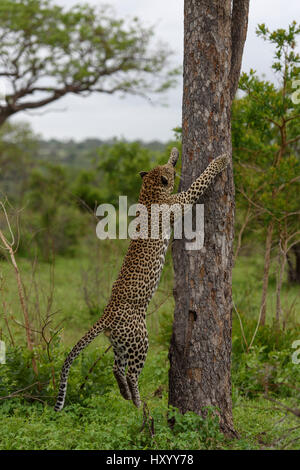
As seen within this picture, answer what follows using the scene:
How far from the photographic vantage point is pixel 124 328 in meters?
4.73

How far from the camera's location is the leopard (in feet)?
15.4

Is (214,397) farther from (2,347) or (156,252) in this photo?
(2,347)

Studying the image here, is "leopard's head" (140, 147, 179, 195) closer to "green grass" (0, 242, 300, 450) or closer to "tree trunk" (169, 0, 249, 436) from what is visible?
"tree trunk" (169, 0, 249, 436)

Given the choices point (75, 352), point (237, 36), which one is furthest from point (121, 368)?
point (237, 36)

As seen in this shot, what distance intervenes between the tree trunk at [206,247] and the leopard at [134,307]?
0.17m

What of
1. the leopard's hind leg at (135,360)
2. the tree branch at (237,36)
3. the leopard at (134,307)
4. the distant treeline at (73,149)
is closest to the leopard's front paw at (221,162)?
the leopard at (134,307)

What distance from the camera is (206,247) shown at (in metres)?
4.67

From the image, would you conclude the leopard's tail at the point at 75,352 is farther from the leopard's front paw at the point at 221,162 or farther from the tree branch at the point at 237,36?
the tree branch at the point at 237,36

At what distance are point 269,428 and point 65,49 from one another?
15.5m

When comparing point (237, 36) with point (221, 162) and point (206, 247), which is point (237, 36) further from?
point (206, 247)

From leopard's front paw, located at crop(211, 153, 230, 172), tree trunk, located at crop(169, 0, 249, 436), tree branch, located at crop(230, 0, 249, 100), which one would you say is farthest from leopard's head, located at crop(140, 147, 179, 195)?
tree branch, located at crop(230, 0, 249, 100)

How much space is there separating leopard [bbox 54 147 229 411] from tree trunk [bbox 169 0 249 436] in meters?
0.17

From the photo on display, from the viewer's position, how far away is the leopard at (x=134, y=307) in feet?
15.4

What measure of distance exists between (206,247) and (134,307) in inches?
31.8
